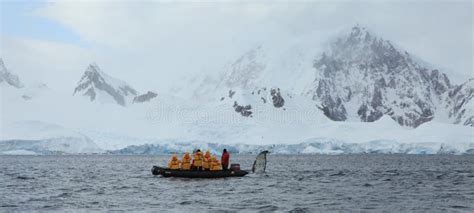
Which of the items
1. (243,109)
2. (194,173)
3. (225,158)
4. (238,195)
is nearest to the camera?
(238,195)

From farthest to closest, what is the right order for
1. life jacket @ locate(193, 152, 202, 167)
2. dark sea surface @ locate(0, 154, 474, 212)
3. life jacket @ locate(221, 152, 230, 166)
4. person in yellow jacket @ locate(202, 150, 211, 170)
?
life jacket @ locate(221, 152, 230, 166) < person in yellow jacket @ locate(202, 150, 211, 170) < life jacket @ locate(193, 152, 202, 167) < dark sea surface @ locate(0, 154, 474, 212)

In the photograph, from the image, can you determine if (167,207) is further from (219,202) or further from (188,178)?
(188,178)

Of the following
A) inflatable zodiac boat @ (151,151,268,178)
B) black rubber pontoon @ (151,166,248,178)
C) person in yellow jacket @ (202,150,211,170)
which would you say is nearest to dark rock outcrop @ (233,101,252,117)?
inflatable zodiac boat @ (151,151,268,178)

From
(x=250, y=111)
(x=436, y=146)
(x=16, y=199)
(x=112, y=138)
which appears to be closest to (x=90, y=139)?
(x=112, y=138)

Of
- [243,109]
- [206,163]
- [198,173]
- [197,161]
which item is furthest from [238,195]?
[243,109]

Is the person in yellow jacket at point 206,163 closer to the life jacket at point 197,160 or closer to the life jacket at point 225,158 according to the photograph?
the life jacket at point 197,160

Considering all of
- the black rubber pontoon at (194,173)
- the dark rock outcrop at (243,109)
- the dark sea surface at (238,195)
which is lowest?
the dark sea surface at (238,195)

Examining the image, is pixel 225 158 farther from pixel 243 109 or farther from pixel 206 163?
pixel 243 109

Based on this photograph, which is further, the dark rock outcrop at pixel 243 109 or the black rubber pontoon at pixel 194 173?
the dark rock outcrop at pixel 243 109

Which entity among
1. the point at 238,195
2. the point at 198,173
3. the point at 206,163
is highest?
the point at 206,163

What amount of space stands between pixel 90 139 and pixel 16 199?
11418 cm

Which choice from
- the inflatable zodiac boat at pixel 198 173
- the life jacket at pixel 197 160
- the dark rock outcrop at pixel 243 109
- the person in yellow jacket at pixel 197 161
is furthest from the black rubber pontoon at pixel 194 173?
the dark rock outcrop at pixel 243 109

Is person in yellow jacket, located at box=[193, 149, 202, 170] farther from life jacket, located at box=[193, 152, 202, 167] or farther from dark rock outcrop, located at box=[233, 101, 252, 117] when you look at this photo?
dark rock outcrop, located at box=[233, 101, 252, 117]

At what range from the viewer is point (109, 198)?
39312 millimetres
